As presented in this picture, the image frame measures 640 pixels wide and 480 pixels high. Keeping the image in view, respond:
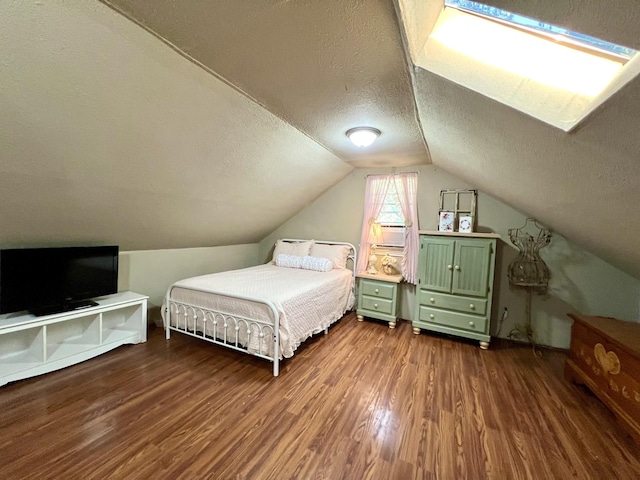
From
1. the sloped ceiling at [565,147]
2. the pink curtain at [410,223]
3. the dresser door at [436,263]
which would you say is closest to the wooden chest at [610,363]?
the sloped ceiling at [565,147]

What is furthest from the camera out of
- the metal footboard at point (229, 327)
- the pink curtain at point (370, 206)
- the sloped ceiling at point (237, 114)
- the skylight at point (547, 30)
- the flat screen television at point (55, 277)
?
the pink curtain at point (370, 206)

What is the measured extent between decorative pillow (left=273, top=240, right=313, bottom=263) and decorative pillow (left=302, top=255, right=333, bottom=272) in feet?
0.79

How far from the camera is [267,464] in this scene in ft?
4.84

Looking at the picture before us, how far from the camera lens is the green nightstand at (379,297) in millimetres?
3486

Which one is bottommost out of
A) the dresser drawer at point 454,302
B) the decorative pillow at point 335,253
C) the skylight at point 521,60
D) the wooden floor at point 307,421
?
the wooden floor at point 307,421

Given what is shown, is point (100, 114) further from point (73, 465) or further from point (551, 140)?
point (551, 140)

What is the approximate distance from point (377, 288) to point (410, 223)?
0.98 meters

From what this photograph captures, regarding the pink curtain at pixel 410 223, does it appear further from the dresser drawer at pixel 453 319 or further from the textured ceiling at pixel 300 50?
the textured ceiling at pixel 300 50

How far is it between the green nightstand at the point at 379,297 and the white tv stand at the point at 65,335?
2595mm

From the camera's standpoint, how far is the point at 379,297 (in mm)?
3564

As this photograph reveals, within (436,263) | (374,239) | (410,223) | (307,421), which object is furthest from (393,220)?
(307,421)

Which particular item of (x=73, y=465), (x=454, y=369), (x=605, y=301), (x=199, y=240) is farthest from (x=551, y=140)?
(x=199, y=240)

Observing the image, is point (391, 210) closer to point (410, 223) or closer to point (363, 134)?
point (410, 223)

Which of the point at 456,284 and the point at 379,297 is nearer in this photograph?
the point at 456,284
